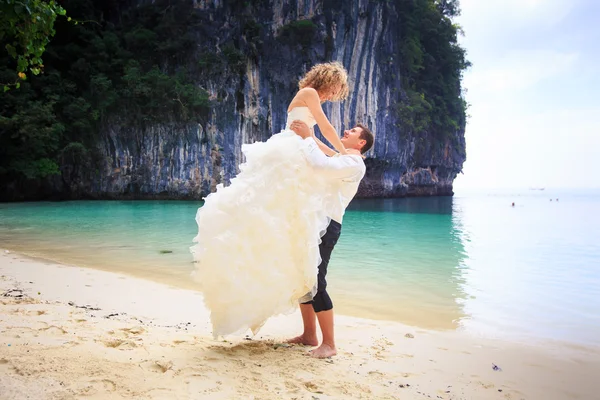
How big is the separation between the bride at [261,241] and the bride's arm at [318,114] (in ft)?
0.92

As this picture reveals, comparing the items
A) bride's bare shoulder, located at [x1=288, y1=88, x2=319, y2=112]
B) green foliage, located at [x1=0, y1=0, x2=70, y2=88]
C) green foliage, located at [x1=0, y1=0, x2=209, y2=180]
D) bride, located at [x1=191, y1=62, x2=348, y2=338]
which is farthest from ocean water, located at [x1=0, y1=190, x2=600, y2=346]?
green foliage, located at [x1=0, y1=0, x2=209, y2=180]

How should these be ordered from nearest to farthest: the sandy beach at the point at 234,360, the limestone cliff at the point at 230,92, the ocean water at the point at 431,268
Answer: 1. the sandy beach at the point at 234,360
2. the ocean water at the point at 431,268
3. the limestone cliff at the point at 230,92

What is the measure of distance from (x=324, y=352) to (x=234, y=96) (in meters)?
26.3

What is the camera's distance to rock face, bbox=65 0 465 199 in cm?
2681

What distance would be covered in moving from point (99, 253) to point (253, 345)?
5.98 meters

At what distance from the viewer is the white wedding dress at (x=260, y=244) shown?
7.95 ft

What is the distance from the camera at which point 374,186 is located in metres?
35.4

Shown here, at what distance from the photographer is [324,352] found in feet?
8.68

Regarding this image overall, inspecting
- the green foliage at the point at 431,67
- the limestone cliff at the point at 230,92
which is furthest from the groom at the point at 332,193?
the green foliage at the point at 431,67

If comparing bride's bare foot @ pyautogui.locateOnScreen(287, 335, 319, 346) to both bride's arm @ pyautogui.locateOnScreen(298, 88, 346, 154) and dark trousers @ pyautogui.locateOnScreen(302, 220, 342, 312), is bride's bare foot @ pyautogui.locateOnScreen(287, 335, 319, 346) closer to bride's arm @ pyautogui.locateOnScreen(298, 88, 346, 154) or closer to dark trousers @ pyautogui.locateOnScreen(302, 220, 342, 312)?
dark trousers @ pyautogui.locateOnScreen(302, 220, 342, 312)

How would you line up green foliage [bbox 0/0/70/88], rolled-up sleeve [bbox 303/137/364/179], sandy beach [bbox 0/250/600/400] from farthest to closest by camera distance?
1. rolled-up sleeve [bbox 303/137/364/179]
2. green foliage [bbox 0/0/70/88]
3. sandy beach [bbox 0/250/600/400]

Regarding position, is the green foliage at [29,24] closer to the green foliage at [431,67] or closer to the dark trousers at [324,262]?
the dark trousers at [324,262]

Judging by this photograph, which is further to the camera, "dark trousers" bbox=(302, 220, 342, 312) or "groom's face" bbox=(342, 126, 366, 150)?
"groom's face" bbox=(342, 126, 366, 150)

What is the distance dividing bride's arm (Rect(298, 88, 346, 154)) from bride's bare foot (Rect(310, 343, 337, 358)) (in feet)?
4.24
